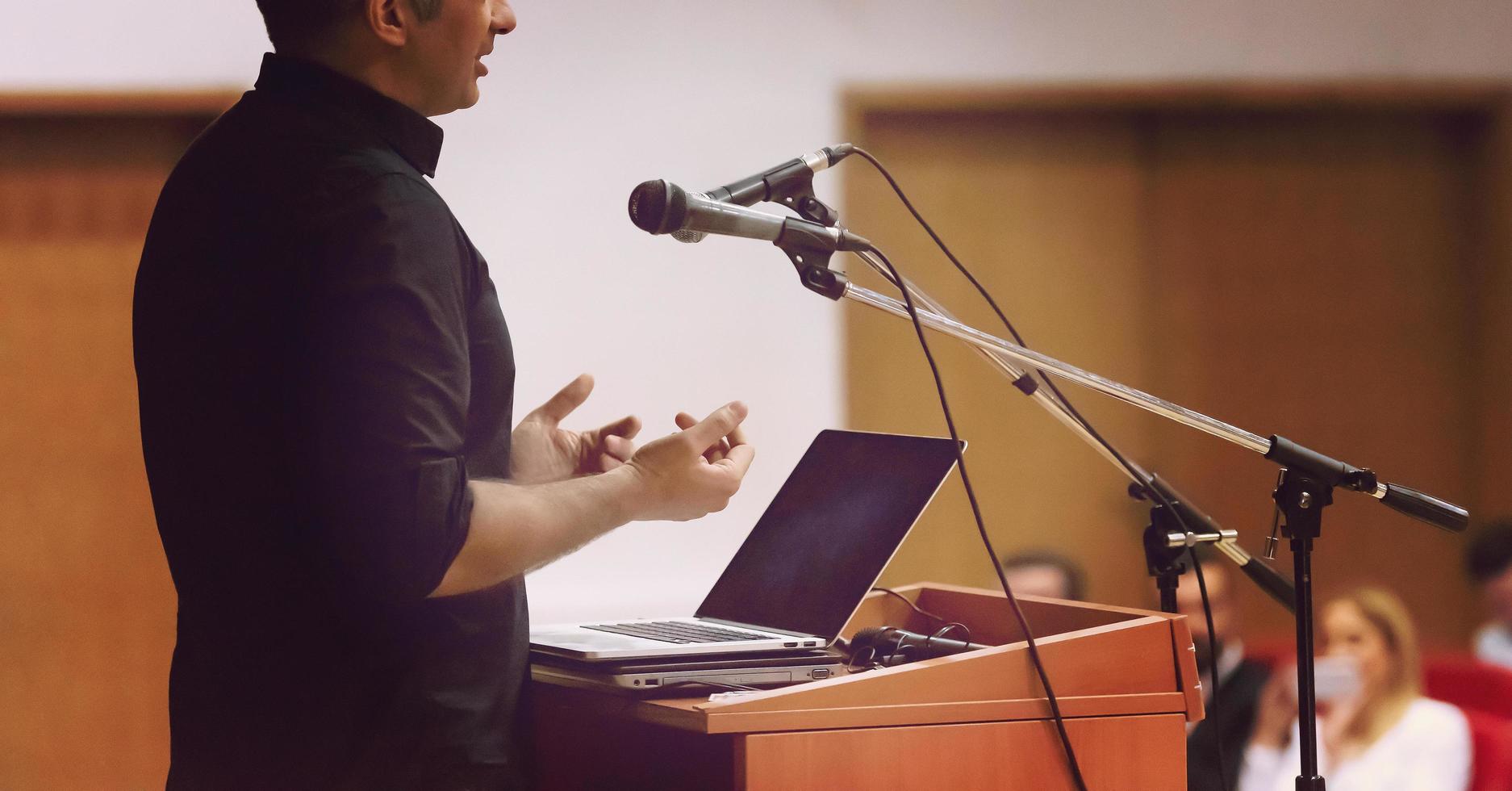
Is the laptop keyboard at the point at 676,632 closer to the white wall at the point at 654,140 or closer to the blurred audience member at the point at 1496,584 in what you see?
the white wall at the point at 654,140

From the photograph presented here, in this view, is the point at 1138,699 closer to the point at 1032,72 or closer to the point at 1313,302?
the point at 1032,72

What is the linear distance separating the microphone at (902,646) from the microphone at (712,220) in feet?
1.14

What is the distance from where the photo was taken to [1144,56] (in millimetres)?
3730

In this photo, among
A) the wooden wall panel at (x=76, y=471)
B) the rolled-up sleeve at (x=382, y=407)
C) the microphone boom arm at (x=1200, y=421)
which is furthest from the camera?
the wooden wall panel at (x=76, y=471)

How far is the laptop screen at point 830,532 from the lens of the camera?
1.16 metres

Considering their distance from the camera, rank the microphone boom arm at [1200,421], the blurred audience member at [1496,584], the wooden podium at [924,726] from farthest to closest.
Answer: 1. the blurred audience member at [1496,584]
2. the microphone boom arm at [1200,421]
3. the wooden podium at [924,726]

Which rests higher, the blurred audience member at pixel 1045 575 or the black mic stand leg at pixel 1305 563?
the black mic stand leg at pixel 1305 563

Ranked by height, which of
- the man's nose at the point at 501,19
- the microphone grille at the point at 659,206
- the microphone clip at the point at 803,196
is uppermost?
the man's nose at the point at 501,19

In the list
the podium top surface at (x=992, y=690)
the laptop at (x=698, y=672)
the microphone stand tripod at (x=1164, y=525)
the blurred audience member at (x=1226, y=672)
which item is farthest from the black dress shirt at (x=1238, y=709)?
the laptop at (x=698, y=672)

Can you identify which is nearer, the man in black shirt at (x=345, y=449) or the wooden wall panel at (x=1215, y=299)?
the man in black shirt at (x=345, y=449)

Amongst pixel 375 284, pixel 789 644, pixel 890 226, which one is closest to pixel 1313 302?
pixel 890 226

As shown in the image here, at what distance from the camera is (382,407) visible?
905mm

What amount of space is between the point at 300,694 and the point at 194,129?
2840 millimetres

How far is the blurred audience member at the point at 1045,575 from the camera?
3.32 m
